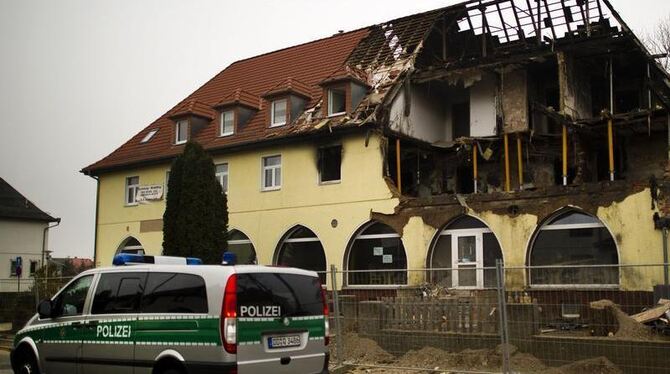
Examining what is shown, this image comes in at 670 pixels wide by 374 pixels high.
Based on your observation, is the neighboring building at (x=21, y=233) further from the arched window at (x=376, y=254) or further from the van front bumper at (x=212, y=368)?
the van front bumper at (x=212, y=368)

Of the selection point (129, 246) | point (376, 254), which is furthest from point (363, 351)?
point (129, 246)

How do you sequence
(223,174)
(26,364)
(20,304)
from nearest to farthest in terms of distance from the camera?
(26,364) < (20,304) < (223,174)

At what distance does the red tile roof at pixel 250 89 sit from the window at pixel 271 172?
0.89m

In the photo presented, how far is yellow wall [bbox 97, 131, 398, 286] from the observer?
22516 millimetres

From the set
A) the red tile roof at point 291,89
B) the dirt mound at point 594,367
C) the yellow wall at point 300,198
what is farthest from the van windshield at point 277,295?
the red tile roof at point 291,89

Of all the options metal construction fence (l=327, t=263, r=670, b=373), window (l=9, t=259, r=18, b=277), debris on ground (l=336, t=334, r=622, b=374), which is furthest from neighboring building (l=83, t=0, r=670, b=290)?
window (l=9, t=259, r=18, b=277)

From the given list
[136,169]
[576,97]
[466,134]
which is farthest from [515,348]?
[136,169]

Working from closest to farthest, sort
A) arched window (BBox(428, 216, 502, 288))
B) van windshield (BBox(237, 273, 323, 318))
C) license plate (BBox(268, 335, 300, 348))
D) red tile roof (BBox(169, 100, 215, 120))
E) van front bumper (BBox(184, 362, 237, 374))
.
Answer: van front bumper (BBox(184, 362, 237, 374)) → van windshield (BBox(237, 273, 323, 318)) → license plate (BBox(268, 335, 300, 348)) → arched window (BBox(428, 216, 502, 288)) → red tile roof (BBox(169, 100, 215, 120))

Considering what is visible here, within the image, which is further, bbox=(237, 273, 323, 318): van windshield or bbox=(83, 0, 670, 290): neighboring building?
A: bbox=(83, 0, 670, 290): neighboring building

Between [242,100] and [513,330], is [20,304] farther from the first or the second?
[513,330]

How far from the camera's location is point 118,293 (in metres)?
9.18

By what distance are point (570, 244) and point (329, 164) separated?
28.3 ft

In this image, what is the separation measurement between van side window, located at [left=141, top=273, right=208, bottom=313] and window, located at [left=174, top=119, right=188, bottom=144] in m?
20.6

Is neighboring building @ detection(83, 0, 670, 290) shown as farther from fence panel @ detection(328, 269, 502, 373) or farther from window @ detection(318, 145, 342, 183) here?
fence panel @ detection(328, 269, 502, 373)
